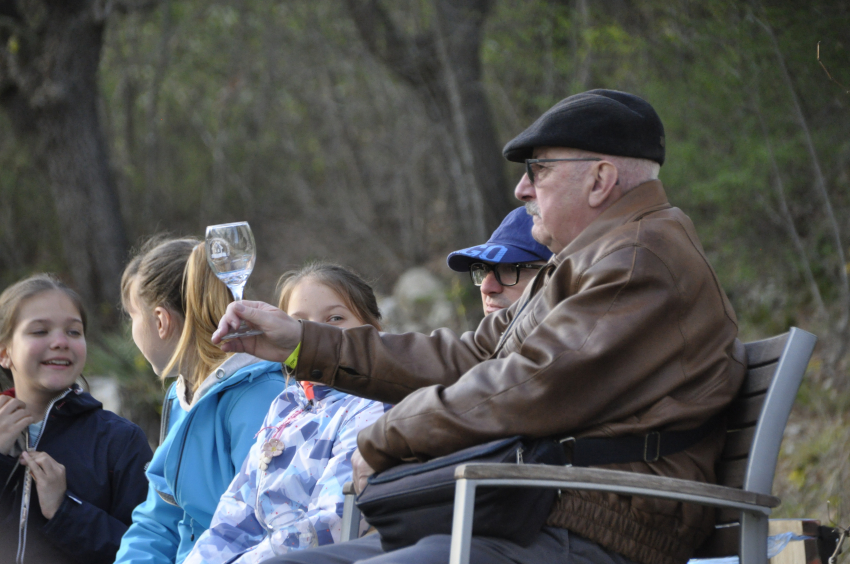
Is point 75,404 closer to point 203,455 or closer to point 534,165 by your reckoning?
point 203,455

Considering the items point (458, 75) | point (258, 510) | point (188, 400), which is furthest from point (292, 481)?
point (458, 75)

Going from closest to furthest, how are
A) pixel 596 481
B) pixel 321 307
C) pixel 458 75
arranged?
pixel 596 481 → pixel 321 307 → pixel 458 75

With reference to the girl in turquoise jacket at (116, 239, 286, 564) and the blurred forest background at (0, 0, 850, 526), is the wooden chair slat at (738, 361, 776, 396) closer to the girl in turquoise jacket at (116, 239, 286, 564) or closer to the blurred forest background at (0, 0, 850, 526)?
the girl in turquoise jacket at (116, 239, 286, 564)

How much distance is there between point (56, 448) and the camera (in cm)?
353

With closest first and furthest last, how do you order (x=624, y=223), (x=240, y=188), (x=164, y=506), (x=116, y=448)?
(x=624, y=223), (x=164, y=506), (x=116, y=448), (x=240, y=188)

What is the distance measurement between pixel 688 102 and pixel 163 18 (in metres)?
9.09

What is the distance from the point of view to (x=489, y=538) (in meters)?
1.87

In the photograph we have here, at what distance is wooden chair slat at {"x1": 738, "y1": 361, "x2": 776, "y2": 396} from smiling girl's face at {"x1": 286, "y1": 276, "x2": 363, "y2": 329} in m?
1.40

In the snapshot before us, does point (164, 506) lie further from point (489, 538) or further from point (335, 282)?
point (489, 538)

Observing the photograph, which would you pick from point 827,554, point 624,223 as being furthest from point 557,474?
point 827,554

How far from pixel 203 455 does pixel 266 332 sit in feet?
2.61

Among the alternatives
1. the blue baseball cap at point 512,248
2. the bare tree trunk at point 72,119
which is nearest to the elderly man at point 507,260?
the blue baseball cap at point 512,248

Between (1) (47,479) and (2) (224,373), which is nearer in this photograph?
(2) (224,373)

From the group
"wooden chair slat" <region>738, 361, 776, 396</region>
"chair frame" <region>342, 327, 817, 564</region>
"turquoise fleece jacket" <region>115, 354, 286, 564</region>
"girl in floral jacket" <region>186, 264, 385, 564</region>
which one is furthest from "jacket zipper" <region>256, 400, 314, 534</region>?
"wooden chair slat" <region>738, 361, 776, 396</region>
